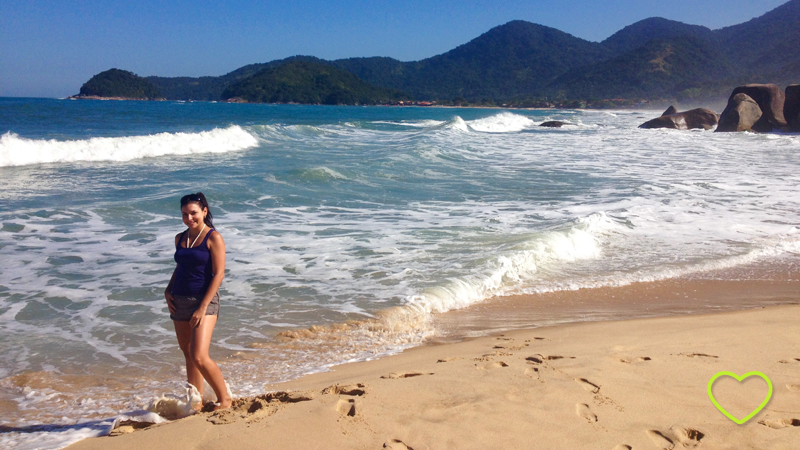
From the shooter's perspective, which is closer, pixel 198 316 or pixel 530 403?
pixel 530 403

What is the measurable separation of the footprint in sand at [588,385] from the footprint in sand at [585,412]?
21 cm

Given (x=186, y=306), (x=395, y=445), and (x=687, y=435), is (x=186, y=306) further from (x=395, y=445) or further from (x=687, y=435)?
(x=687, y=435)

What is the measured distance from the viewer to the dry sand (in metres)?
2.67

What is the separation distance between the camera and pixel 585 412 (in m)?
2.90

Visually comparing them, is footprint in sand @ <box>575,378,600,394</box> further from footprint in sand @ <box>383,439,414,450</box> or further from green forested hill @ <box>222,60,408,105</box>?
green forested hill @ <box>222,60,408,105</box>

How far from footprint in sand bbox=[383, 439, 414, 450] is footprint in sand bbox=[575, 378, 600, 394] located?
1.21 m

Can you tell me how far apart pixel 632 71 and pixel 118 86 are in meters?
125

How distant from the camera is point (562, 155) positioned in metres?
19.9

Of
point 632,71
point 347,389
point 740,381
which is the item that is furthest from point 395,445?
point 632,71

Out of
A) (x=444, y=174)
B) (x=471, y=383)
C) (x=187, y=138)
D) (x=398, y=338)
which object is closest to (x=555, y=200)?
(x=444, y=174)

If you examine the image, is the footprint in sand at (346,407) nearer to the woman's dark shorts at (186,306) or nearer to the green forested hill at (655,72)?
the woman's dark shorts at (186,306)

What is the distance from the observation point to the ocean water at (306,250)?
4.12 meters

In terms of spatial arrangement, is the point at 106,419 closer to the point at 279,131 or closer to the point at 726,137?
the point at 279,131

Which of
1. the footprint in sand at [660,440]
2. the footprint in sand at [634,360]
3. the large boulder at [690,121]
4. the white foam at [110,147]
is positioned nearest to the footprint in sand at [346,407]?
the footprint in sand at [660,440]
